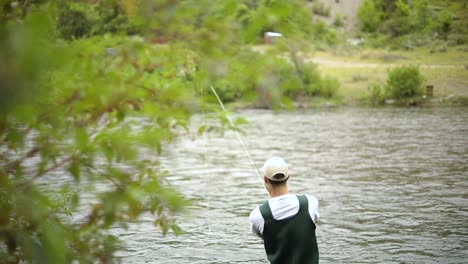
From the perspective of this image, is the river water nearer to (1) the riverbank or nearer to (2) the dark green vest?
(2) the dark green vest

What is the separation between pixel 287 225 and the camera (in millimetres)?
4047

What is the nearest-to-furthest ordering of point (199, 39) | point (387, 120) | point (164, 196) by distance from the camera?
point (164, 196), point (199, 39), point (387, 120)

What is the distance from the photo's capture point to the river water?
956 centimetres

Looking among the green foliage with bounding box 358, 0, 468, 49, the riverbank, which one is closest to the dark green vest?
the riverbank

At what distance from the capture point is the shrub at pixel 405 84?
48812 millimetres

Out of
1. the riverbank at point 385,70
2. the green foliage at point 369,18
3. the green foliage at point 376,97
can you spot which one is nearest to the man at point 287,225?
the riverbank at point 385,70

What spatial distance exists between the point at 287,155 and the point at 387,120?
13286 millimetres

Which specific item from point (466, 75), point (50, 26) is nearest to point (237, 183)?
point (50, 26)

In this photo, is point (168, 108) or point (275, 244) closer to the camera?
point (168, 108)

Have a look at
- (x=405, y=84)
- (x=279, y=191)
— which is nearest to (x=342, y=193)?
(x=279, y=191)

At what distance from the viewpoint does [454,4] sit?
54.3 meters

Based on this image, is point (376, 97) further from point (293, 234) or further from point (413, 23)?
point (293, 234)

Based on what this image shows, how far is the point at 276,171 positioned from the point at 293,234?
16.3 inches

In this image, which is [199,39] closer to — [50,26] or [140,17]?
[140,17]
